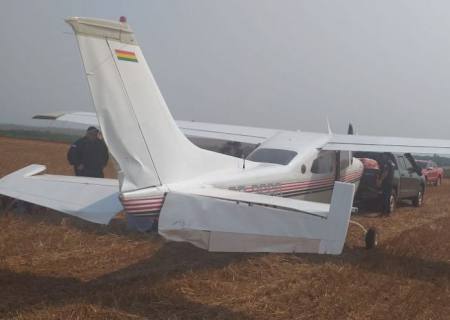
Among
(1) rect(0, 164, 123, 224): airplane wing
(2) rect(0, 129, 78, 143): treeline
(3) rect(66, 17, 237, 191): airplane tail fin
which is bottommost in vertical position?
(2) rect(0, 129, 78, 143): treeline

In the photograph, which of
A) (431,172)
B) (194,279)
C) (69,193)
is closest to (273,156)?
(194,279)

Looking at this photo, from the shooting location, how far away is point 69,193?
5680 mm

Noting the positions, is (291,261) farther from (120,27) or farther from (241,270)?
(120,27)

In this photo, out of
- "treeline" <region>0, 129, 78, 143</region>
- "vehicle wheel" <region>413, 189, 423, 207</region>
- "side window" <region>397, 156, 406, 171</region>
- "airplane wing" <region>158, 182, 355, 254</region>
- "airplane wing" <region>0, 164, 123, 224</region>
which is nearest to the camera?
"airplane wing" <region>158, 182, 355, 254</region>

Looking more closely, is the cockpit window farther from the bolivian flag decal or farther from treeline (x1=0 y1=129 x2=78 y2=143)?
treeline (x1=0 y1=129 x2=78 y2=143)

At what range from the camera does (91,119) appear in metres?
10.4

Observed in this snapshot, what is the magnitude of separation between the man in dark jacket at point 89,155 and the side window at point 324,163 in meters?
4.62

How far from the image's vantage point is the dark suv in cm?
1230

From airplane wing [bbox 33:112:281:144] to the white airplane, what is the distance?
158 inches

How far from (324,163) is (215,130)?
3.54m

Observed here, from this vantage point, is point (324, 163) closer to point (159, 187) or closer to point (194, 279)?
point (194, 279)

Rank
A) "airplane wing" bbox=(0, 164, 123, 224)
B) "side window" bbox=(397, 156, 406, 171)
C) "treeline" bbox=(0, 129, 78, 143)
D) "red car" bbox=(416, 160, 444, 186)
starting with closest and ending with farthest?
"airplane wing" bbox=(0, 164, 123, 224), "side window" bbox=(397, 156, 406, 171), "red car" bbox=(416, 160, 444, 186), "treeline" bbox=(0, 129, 78, 143)

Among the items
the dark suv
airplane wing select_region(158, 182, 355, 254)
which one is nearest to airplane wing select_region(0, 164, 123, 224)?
airplane wing select_region(158, 182, 355, 254)

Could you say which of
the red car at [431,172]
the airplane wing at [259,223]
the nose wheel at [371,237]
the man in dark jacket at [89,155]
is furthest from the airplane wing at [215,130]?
the red car at [431,172]
